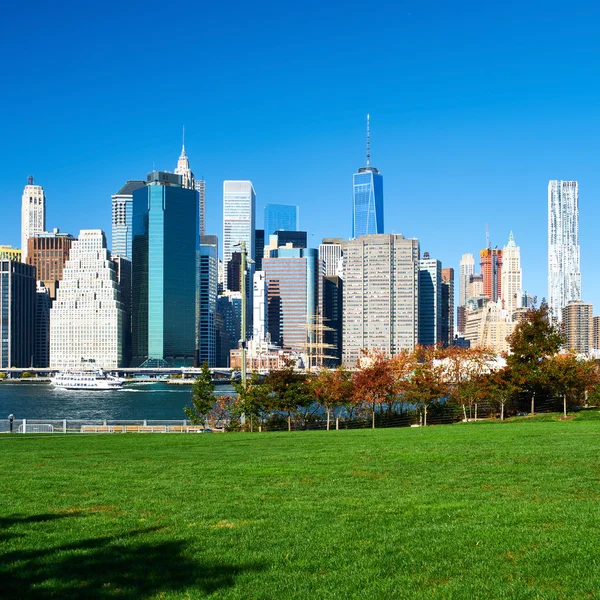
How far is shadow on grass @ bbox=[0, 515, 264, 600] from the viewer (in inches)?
302

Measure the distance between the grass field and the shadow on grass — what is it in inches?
0.9

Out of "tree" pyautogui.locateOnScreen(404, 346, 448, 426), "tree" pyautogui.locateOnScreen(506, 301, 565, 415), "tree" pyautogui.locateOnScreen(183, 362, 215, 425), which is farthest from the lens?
"tree" pyautogui.locateOnScreen(183, 362, 215, 425)

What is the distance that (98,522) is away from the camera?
1051 centimetres

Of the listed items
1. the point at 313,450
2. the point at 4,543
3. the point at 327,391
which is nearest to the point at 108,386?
the point at 327,391

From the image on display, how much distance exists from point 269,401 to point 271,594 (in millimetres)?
32489

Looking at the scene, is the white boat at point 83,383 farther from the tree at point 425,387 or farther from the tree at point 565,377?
the tree at point 565,377

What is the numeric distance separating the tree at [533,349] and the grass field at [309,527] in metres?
24.5

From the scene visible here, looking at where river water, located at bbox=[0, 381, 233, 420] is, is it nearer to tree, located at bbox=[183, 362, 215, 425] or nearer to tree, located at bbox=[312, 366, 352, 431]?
tree, located at bbox=[183, 362, 215, 425]

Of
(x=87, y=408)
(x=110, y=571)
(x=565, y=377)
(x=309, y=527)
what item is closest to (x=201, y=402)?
(x=565, y=377)

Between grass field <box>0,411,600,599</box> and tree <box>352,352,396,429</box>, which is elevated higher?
grass field <box>0,411,600,599</box>

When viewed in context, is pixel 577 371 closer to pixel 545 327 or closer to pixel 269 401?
pixel 545 327

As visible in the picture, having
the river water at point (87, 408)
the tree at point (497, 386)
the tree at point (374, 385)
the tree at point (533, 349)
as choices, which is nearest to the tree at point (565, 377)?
the tree at point (533, 349)

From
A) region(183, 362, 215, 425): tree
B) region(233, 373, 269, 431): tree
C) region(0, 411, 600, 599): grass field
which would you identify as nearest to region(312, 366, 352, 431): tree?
region(233, 373, 269, 431): tree

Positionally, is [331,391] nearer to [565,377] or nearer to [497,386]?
[497,386]
